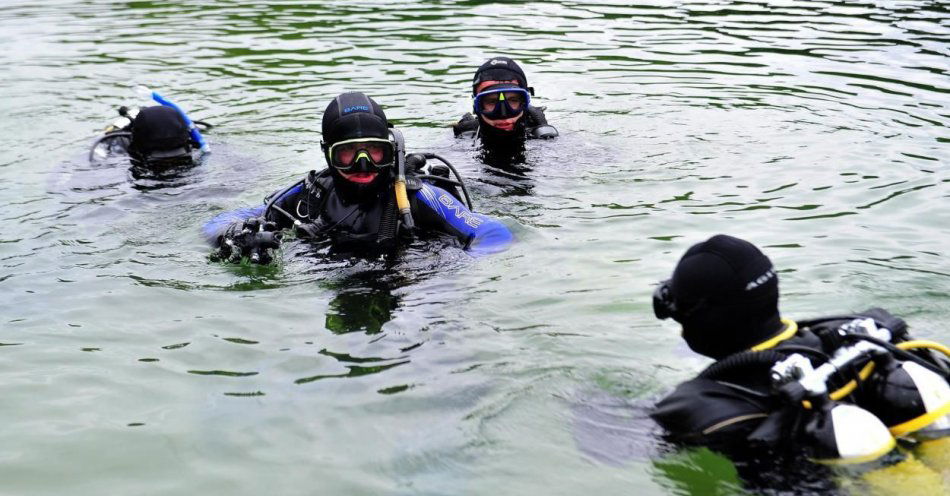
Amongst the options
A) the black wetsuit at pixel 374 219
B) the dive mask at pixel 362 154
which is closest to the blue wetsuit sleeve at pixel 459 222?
the black wetsuit at pixel 374 219

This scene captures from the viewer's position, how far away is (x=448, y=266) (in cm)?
541

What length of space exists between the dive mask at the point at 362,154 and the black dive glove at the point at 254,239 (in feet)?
1.67

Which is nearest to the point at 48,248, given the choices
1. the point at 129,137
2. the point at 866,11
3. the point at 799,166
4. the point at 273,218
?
the point at 273,218

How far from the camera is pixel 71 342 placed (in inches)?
182

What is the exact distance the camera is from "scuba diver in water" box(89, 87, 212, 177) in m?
7.55

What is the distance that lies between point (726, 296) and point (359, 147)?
2.80 meters

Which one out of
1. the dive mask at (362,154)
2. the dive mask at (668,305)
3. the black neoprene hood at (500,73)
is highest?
the black neoprene hood at (500,73)

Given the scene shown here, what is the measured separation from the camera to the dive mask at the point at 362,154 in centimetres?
535

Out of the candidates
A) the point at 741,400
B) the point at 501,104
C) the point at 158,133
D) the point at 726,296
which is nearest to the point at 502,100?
the point at 501,104

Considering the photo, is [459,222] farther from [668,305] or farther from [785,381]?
[785,381]

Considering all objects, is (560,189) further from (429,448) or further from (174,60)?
(174,60)

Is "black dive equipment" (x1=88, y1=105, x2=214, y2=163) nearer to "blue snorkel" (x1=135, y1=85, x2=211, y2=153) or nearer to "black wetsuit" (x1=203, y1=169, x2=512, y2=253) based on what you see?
"blue snorkel" (x1=135, y1=85, x2=211, y2=153)

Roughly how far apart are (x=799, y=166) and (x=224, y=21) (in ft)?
31.7

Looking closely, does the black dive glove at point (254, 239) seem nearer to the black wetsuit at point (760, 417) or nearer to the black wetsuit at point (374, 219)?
the black wetsuit at point (374, 219)
